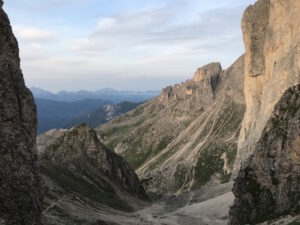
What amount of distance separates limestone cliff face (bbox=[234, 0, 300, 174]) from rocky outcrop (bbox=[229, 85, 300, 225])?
123 ft

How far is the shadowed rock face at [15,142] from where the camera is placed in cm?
2688

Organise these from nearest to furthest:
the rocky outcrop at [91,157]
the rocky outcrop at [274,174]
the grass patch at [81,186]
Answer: the rocky outcrop at [274,174], the grass patch at [81,186], the rocky outcrop at [91,157]

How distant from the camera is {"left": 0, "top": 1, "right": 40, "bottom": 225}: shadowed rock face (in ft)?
88.2

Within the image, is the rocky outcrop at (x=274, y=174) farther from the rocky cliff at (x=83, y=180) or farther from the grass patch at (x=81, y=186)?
the grass patch at (x=81, y=186)

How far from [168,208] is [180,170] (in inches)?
2346

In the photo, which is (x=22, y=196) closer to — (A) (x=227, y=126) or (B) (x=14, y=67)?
(B) (x=14, y=67)

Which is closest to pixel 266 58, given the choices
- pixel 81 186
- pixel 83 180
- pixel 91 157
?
pixel 91 157

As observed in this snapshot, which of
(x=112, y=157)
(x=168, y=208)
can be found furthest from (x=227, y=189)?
(x=112, y=157)

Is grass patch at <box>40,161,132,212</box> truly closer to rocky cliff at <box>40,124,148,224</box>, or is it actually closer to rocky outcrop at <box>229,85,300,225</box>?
rocky cliff at <box>40,124,148,224</box>

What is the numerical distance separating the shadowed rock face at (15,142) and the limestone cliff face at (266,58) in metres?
58.7

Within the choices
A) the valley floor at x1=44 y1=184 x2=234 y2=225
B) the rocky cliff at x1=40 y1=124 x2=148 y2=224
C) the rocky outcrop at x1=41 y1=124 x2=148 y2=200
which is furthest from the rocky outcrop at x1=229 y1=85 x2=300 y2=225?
the rocky outcrop at x1=41 y1=124 x2=148 y2=200

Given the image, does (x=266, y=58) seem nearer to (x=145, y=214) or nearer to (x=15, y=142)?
(x=145, y=214)

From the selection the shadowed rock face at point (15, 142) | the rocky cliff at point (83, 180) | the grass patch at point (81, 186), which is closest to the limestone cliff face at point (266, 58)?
the rocky cliff at point (83, 180)

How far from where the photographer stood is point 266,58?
329 feet
